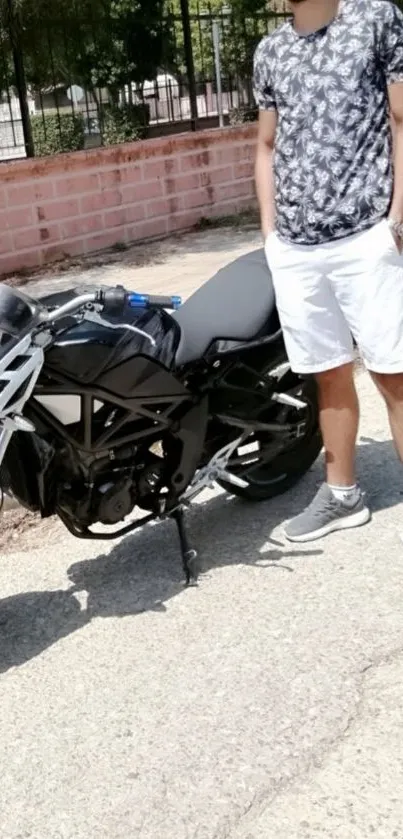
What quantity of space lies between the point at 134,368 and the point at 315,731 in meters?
1.26

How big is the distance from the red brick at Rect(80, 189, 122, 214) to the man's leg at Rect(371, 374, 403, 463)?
20.0 feet

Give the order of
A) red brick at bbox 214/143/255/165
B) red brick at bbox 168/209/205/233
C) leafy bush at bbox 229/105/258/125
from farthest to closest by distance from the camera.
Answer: leafy bush at bbox 229/105/258/125, red brick at bbox 214/143/255/165, red brick at bbox 168/209/205/233

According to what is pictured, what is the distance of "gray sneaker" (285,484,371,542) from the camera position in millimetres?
3889

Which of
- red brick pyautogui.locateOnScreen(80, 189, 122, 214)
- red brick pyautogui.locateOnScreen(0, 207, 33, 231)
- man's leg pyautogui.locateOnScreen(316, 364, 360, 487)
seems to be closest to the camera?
man's leg pyautogui.locateOnScreen(316, 364, 360, 487)

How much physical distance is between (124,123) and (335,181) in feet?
22.4

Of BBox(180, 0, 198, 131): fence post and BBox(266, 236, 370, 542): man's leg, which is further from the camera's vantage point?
BBox(180, 0, 198, 131): fence post

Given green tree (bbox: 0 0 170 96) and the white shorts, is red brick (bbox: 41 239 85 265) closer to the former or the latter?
green tree (bbox: 0 0 170 96)

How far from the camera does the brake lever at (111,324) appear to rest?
3207 millimetres

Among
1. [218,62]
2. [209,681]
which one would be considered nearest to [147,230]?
[218,62]

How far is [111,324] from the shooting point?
10.9 feet

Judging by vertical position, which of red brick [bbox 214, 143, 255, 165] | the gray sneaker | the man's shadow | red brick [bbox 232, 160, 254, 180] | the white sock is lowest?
the man's shadow

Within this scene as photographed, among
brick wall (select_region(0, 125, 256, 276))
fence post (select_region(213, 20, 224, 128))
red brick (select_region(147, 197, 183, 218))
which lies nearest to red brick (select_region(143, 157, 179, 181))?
brick wall (select_region(0, 125, 256, 276))

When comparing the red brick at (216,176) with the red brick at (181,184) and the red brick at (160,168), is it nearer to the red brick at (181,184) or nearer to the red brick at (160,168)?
the red brick at (181,184)

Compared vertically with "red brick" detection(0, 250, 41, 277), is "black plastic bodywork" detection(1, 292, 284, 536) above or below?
above
